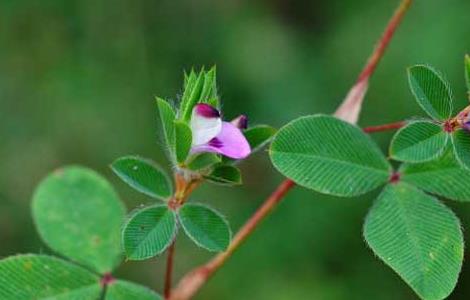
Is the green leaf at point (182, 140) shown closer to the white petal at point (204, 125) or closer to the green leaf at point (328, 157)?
the white petal at point (204, 125)

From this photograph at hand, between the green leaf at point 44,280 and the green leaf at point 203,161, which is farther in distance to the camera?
the green leaf at point 44,280

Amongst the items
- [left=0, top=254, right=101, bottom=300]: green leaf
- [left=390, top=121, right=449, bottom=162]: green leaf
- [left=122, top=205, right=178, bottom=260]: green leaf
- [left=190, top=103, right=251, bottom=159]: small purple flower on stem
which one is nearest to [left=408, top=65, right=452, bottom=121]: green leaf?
[left=390, top=121, right=449, bottom=162]: green leaf

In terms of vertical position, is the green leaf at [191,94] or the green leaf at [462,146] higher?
the green leaf at [191,94]

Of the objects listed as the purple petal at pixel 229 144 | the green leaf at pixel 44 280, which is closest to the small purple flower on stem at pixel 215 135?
the purple petal at pixel 229 144

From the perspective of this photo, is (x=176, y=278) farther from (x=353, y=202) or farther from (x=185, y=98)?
(x=185, y=98)

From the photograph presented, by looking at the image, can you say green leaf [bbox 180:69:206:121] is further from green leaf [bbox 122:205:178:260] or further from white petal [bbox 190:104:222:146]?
green leaf [bbox 122:205:178:260]

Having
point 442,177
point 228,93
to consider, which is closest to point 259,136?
point 442,177

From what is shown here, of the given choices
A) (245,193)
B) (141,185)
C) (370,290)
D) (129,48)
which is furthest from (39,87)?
(141,185)
